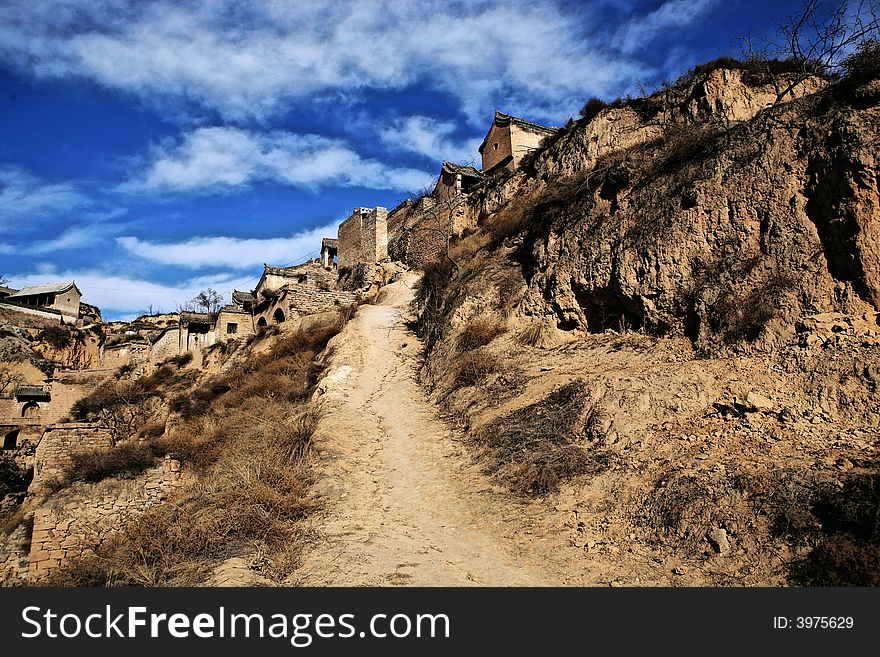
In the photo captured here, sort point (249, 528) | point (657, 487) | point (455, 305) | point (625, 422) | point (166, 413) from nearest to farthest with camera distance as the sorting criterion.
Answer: point (657, 487), point (249, 528), point (625, 422), point (455, 305), point (166, 413)

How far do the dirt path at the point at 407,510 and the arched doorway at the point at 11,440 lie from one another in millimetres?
14702

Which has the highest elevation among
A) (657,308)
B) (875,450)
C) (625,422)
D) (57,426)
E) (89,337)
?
(89,337)

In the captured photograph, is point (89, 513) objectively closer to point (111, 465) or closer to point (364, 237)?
point (111, 465)

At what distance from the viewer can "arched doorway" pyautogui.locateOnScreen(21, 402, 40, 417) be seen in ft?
75.8

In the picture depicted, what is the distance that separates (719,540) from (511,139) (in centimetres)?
2317

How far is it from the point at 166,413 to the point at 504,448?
12157 millimetres

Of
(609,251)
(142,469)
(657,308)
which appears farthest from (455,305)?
(142,469)

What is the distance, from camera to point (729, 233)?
9.68 meters

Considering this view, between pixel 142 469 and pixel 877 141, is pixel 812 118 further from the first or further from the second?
pixel 142 469

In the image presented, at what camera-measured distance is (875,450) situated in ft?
21.1

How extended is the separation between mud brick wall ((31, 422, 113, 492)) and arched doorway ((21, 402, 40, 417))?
12.2m

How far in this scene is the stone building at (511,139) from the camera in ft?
86.4

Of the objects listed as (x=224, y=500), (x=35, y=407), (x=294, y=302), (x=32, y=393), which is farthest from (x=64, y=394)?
(x=224, y=500)

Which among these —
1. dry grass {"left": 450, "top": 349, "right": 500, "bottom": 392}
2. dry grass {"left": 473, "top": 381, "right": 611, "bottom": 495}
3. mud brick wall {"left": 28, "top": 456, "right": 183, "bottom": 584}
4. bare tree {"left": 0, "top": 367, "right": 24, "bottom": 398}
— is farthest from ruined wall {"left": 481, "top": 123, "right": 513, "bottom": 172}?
bare tree {"left": 0, "top": 367, "right": 24, "bottom": 398}
